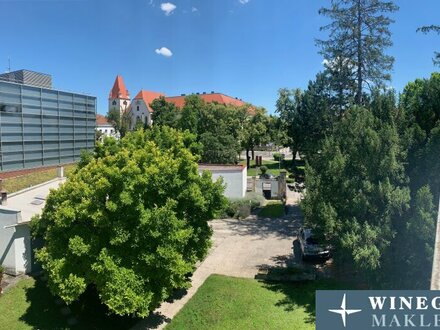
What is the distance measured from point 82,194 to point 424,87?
45.8ft

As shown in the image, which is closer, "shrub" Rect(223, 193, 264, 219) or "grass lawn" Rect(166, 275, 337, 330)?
"grass lawn" Rect(166, 275, 337, 330)

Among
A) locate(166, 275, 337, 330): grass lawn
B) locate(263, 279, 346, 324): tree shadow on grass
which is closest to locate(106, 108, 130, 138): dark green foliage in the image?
locate(166, 275, 337, 330): grass lawn

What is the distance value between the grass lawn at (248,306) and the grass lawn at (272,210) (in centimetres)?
1151

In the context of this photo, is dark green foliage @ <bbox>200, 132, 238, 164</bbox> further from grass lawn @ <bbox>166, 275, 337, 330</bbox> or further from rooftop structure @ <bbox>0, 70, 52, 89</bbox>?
grass lawn @ <bbox>166, 275, 337, 330</bbox>

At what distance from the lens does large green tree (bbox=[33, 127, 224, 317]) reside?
35.1ft

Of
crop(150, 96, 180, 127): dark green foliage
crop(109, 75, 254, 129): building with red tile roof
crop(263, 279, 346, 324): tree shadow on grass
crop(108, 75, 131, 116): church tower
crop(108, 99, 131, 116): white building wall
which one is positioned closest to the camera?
crop(263, 279, 346, 324): tree shadow on grass

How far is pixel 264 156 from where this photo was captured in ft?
226

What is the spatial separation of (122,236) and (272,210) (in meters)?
18.6

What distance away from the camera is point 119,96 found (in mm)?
100062

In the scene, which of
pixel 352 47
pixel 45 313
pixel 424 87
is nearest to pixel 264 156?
pixel 352 47

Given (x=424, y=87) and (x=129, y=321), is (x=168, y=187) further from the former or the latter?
(x=424, y=87)

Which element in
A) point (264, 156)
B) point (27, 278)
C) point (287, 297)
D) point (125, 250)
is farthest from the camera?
point (264, 156)

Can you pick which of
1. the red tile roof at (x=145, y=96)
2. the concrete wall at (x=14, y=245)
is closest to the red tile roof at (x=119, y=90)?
the red tile roof at (x=145, y=96)

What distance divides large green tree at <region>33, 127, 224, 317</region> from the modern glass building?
21.6 m
